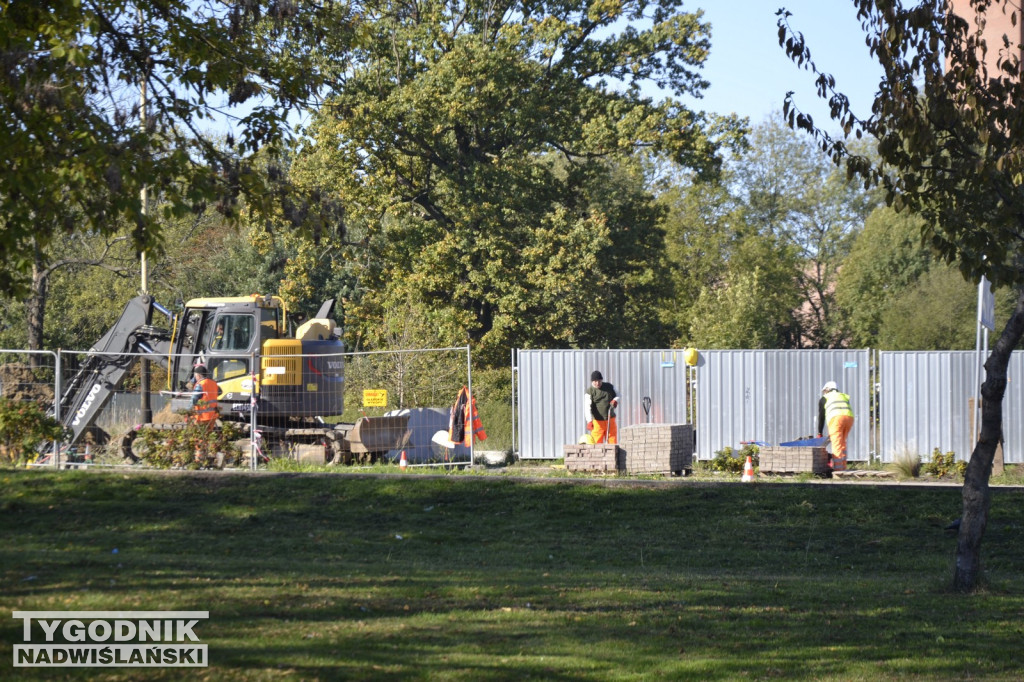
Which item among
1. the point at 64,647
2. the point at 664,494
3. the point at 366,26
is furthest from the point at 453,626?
the point at 366,26

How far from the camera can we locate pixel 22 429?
1619 centimetres

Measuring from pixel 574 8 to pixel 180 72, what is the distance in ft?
84.7

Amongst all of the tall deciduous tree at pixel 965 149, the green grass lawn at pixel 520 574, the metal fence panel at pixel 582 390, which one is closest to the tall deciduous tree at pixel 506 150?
the metal fence panel at pixel 582 390

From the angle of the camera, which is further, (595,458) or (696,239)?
(696,239)

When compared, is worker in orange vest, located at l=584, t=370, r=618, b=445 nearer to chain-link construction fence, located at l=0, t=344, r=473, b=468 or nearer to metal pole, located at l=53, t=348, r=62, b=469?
chain-link construction fence, located at l=0, t=344, r=473, b=468

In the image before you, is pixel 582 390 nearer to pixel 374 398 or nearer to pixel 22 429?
pixel 374 398

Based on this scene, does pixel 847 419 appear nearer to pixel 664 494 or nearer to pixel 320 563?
pixel 664 494

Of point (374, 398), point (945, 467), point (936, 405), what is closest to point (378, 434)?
point (374, 398)

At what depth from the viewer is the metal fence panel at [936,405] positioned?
76.8ft

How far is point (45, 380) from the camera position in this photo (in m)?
19.3

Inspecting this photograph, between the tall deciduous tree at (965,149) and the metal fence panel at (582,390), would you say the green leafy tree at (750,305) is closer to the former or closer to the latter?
the metal fence panel at (582,390)

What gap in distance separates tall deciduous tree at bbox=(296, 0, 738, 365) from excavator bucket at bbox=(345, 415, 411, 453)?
13.2 metres

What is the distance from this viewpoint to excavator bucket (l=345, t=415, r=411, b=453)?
2041 cm

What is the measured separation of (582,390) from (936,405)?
7.40 metres
